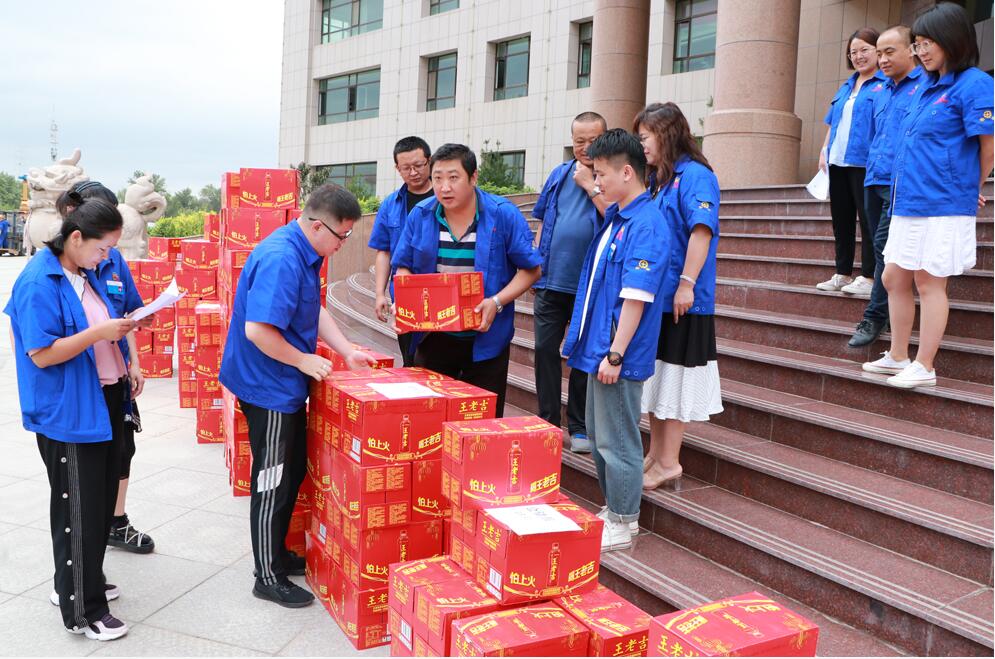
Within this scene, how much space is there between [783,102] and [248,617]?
8.87 metres

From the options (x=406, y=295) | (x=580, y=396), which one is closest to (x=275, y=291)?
(x=406, y=295)

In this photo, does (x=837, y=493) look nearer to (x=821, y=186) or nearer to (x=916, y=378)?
(x=916, y=378)

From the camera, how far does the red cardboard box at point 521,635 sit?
215 cm

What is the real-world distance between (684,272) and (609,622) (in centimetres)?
A: 160

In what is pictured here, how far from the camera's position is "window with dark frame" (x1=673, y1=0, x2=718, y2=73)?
17.2 m

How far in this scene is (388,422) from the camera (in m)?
2.93

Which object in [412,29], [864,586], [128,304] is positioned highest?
[412,29]

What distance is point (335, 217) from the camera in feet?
10.3

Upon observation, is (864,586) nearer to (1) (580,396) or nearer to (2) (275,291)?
(1) (580,396)

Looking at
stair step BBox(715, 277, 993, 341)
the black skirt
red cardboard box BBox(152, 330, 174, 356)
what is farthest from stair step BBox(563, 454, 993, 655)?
red cardboard box BBox(152, 330, 174, 356)

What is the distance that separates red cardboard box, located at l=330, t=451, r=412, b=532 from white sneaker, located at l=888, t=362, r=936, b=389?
2.44m

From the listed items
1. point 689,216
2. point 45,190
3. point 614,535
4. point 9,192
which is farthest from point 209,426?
point 9,192

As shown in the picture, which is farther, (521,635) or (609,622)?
(609,622)

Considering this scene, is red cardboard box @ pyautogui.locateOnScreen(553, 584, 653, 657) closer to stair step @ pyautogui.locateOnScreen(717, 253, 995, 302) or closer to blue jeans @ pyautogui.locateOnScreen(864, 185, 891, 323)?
blue jeans @ pyautogui.locateOnScreen(864, 185, 891, 323)
